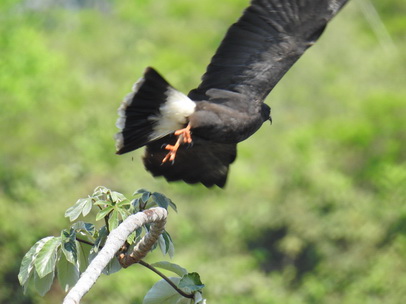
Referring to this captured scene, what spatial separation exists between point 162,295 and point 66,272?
44 cm

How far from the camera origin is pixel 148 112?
5.87m

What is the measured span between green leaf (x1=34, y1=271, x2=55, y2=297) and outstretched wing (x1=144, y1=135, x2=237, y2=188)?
189cm

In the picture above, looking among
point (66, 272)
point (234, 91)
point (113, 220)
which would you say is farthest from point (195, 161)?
point (113, 220)

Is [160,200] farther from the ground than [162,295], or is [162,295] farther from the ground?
[160,200]

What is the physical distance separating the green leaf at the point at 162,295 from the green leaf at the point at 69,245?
0.36m

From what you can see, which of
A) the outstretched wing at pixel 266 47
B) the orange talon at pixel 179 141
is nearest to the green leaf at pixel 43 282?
the orange talon at pixel 179 141

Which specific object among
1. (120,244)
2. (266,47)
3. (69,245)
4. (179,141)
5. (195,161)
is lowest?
(120,244)

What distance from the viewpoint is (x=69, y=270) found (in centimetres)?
425

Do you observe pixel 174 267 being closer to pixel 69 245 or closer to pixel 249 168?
pixel 69 245

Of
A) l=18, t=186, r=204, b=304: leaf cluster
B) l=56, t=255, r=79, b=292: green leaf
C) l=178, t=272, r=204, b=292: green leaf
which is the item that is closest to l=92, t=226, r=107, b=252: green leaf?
l=18, t=186, r=204, b=304: leaf cluster

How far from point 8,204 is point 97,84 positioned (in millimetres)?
12127

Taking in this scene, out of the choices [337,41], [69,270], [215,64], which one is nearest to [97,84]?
[337,41]

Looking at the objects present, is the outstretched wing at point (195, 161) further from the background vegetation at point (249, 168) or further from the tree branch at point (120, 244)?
the background vegetation at point (249, 168)

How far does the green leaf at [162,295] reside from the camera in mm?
4145
